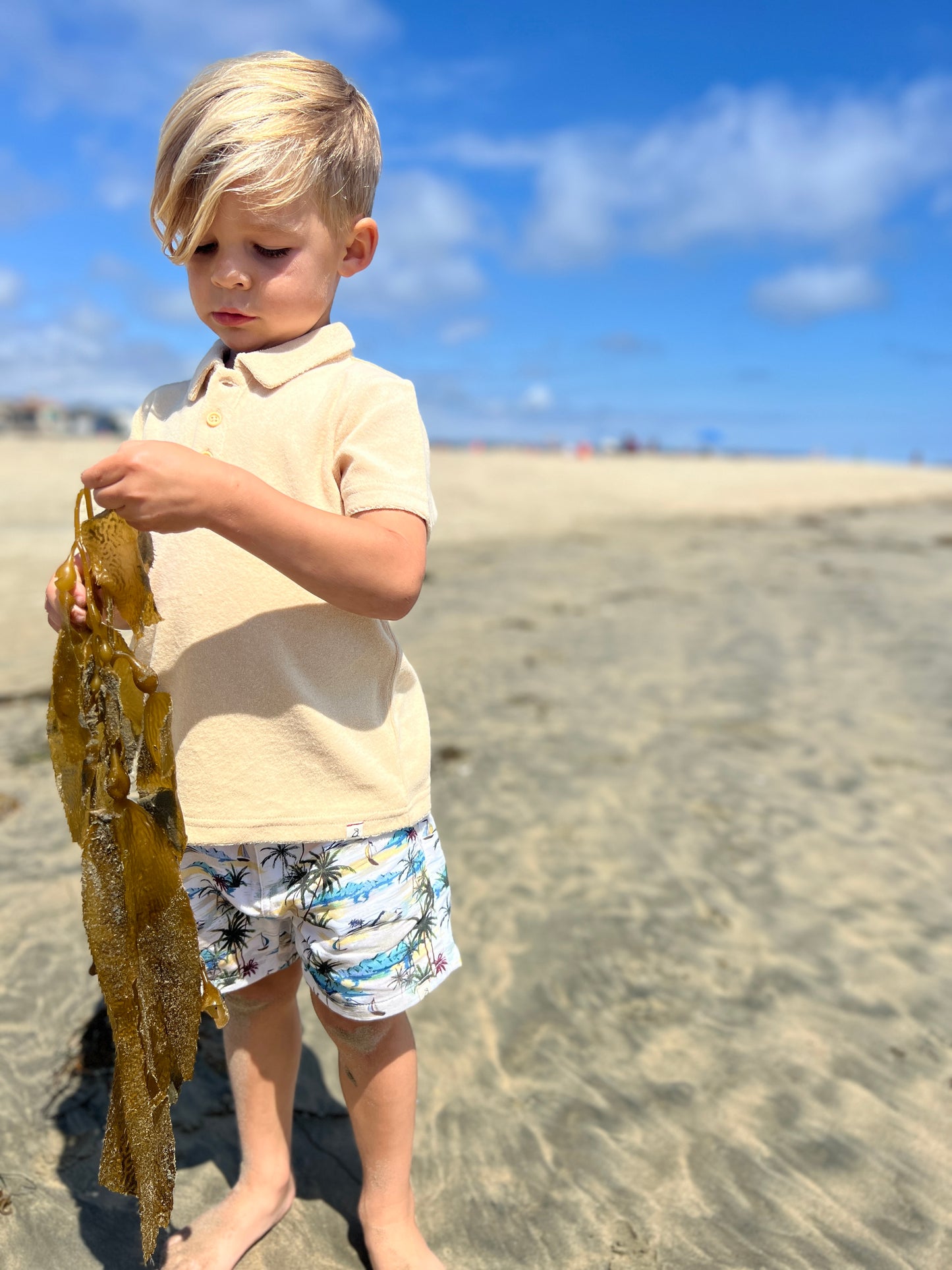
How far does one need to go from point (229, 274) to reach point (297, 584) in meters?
0.49

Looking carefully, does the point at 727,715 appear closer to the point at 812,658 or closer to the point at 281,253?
the point at 812,658

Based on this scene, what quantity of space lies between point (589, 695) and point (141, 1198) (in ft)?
14.9

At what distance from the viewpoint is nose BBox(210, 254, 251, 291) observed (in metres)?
1.54

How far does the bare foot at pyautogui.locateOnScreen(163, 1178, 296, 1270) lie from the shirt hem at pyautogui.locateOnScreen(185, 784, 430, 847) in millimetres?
893

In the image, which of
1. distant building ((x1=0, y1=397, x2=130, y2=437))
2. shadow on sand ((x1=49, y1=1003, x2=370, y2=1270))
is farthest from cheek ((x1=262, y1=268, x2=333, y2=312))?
distant building ((x1=0, y1=397, x2=130, y2=437))

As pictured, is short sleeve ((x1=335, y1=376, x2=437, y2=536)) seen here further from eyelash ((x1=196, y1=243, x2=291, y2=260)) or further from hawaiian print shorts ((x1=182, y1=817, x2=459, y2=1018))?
hawaiian print shorts ((x1=182, y1=817, x2=459, y2=1018))

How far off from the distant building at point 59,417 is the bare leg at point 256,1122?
171 ft

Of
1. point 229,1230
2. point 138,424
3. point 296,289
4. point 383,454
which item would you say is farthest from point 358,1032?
point 296,289

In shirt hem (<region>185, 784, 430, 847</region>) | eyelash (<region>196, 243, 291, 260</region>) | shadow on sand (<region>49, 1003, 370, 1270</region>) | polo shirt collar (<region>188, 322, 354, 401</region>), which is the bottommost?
shadow on sand (<region>49, 1003, 370, 1270</region>)

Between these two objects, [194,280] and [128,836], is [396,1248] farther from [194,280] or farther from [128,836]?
[194,280]

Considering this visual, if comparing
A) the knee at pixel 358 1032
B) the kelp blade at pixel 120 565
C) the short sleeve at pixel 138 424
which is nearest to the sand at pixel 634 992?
the knee at pixel 358 1032

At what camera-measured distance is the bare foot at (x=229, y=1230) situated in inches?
76.5

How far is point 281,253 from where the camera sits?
157 centimetres

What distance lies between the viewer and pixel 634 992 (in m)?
3.05
